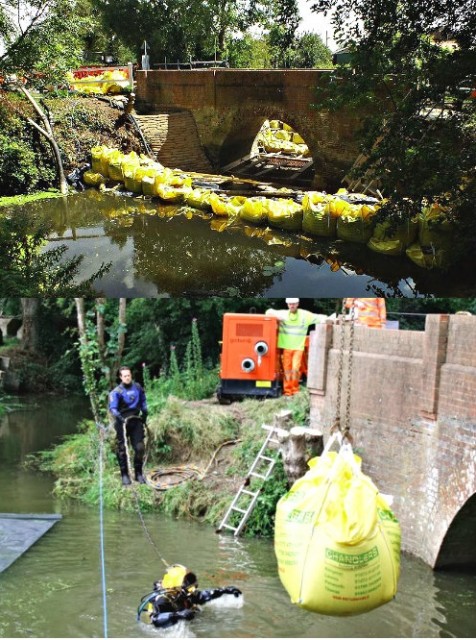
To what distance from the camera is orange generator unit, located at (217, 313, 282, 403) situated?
8.34 meters

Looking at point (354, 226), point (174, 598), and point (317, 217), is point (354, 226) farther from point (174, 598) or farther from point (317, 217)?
point (174, 598)

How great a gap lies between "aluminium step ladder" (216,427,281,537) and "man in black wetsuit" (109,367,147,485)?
1.77 metres

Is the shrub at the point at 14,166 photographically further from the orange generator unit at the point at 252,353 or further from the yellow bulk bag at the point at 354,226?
the orange generator unit at the point at 252,353

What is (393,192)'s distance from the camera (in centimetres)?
309

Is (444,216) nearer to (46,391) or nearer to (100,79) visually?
(100,79)

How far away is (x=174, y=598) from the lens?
5305 mm

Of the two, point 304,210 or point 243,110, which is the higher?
point 243,110

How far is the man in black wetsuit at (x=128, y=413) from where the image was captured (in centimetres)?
510

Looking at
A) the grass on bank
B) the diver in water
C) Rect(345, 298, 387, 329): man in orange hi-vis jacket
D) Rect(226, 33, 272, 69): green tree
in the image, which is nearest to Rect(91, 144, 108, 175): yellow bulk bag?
Rect(226, 33, 272, 69): green tree

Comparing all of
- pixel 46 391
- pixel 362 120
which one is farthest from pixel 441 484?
pixel 46 391

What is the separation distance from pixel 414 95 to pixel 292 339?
224 inches

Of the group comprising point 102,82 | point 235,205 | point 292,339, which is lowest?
point 292,339

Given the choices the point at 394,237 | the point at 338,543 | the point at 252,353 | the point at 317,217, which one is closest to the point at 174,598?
the point at 338,543

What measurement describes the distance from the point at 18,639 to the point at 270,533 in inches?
100
